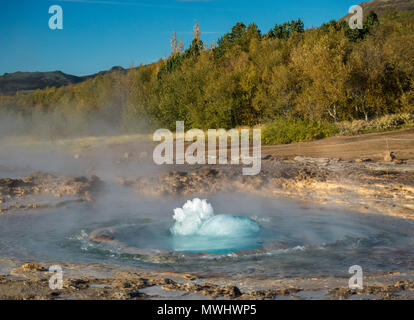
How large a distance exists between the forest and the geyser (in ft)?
42.9

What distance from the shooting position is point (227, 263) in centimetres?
677

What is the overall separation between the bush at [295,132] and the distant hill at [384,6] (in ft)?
339

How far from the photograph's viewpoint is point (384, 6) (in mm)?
129375

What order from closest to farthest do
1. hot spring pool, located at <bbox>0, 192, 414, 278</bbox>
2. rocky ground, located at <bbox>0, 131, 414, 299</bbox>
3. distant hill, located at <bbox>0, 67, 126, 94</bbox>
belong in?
rocky ground, located at <bbox>0, 131, 414, 299</bbox>, hot spring pool, located at <bbox>0, 192, 414, 278</bbox>, distant hill, located at <bbox>0, 67, 126, 94</bbox>

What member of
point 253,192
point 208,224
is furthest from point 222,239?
point 253,192

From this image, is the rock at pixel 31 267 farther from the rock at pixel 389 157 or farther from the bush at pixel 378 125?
the bush at pixel 378 125

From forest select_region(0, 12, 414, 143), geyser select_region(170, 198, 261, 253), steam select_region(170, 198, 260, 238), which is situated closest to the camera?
geyser select_region(170, 198, 261, 253)

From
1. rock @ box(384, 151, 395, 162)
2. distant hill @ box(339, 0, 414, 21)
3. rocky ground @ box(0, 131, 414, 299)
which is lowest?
rocky ground @ box(0, 131, 414, 299)

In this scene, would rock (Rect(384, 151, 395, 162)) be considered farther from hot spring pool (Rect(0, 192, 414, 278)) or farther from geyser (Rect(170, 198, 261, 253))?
geyser (Rect(170, 198, 261, 253))

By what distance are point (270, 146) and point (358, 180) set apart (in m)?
8.35

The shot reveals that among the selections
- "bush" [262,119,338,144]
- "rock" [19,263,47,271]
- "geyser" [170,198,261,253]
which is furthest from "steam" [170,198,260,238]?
"bush" [262,119,338,144]

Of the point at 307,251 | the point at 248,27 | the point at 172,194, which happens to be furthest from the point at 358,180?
the point at 248,27

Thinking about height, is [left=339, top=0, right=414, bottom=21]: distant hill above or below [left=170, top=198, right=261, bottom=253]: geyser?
above

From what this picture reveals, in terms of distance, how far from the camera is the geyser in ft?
26.3
